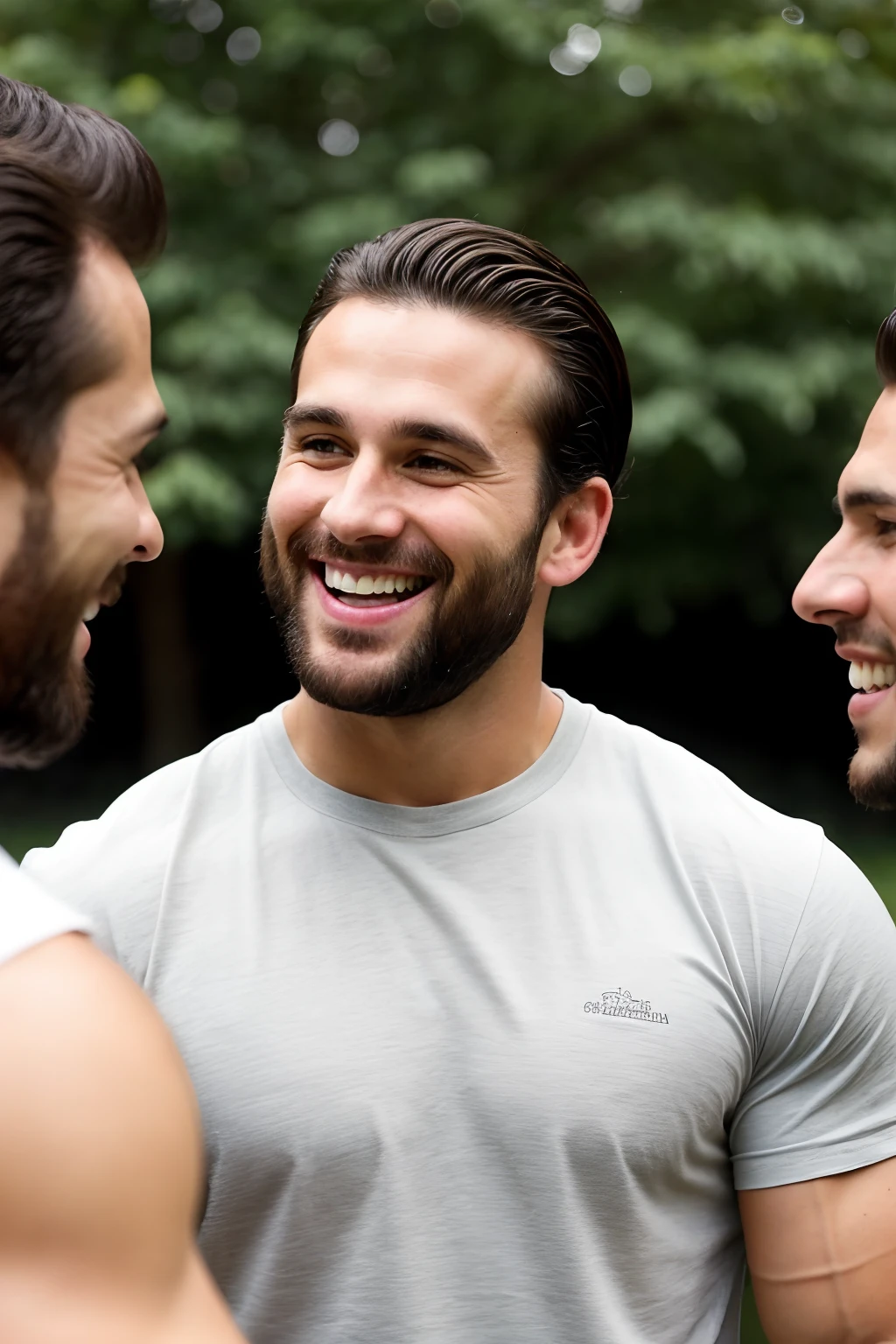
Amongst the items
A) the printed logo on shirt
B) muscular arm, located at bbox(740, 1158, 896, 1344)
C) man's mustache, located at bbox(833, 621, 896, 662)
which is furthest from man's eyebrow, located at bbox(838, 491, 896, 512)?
muscular arm, located at bbox(740, 1158, 896, 1344)

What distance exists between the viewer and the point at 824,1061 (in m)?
2.63

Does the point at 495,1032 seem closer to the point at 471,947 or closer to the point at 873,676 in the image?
the point at 471,947

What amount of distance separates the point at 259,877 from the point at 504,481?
2.78ft

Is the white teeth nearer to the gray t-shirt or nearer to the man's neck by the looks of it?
the man's neck

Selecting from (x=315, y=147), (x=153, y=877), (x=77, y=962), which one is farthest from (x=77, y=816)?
(x=77, y=962)

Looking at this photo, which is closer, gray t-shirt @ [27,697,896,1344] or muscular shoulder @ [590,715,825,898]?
gray t-shirt @ [27,697,896,1344]

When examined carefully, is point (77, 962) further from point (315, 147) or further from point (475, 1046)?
point (315, 147)

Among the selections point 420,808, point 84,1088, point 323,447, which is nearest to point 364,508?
point 323,447

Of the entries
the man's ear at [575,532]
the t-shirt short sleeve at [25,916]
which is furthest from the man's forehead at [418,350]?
the t-shirt short sleeve at [25,916]

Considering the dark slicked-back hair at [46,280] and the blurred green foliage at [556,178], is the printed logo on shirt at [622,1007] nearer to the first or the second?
the dark slicked-back hair at [46,280]

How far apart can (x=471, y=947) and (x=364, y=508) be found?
776 mm

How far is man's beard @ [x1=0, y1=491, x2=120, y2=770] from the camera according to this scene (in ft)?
6.23

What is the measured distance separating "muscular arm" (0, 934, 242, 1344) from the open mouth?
1151mm

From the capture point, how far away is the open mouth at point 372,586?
2691mm
